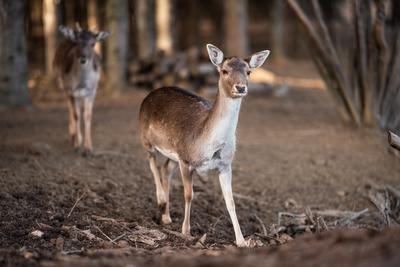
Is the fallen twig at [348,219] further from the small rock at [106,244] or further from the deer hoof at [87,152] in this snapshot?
the deer hoof at [87,152]

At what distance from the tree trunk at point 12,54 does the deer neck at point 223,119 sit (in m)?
7.99

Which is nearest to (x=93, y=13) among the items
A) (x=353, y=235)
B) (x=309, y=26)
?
(x=309, y=26)

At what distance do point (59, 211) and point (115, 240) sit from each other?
118 centimetres

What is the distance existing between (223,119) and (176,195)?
2.31 metres

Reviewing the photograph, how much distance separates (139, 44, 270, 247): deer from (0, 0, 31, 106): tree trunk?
6.83 m

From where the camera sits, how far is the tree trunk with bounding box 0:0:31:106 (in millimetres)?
13609

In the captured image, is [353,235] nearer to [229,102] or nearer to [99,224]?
[229,102]

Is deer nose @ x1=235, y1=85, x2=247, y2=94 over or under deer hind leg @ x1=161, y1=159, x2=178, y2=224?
over

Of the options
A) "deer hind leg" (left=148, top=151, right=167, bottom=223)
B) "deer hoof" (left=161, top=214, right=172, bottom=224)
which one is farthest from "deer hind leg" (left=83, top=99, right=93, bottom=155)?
"deer hoof" (left=161, top=214, right=172, bottom=224)

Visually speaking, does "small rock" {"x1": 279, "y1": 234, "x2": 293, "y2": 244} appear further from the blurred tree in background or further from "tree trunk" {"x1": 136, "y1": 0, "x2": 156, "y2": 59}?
"tree trunk" {"x1": 136, "y1": 0, "x2": 156, "y2": 59}

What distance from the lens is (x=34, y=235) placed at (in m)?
6.43

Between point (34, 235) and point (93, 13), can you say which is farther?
point (93, 13)

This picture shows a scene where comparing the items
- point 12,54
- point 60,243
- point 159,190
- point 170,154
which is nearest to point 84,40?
point 12,54

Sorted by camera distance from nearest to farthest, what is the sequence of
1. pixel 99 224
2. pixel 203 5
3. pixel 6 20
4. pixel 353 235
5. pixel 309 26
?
1. pixel 353 235
2. pixel 99 224
3. pixel 309 26
4. pixel 6 20
5. pixel 203 5
